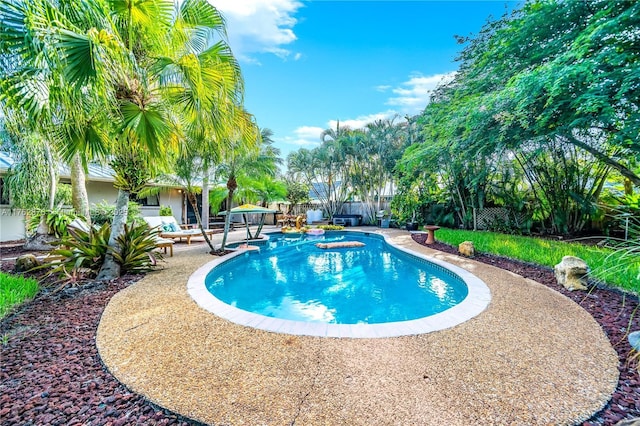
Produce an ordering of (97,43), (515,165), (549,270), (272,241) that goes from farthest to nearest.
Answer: (272,241)
(515,165)
(549,270)
(97,43)

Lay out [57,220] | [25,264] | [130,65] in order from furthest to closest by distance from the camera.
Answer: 1. [57,220]
2. [25,264]
3. [130,65]

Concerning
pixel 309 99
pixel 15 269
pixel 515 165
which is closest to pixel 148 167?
pixel 15 269

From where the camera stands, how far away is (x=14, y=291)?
4.64 m

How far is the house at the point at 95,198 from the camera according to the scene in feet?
34.8

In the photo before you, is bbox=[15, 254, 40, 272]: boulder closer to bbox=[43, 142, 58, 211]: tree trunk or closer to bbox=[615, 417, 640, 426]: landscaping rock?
bbox=[43, 142, 58, 211]: tree trunk

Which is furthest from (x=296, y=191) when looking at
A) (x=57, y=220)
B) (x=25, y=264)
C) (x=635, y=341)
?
(x=635, y=341)

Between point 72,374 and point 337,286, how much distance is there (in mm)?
5226

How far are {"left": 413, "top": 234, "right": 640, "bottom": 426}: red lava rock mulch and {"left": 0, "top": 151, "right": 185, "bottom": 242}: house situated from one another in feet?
30.0

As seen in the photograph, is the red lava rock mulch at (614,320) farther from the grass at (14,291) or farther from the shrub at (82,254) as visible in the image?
the shrub at (82,254)

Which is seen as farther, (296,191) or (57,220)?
(296,191)

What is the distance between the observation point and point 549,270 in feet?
21.5

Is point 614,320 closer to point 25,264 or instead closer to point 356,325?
point 356,325

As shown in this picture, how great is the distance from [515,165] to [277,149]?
14428 millimetres

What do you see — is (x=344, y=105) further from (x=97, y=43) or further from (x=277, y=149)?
(x=97, y=43)
